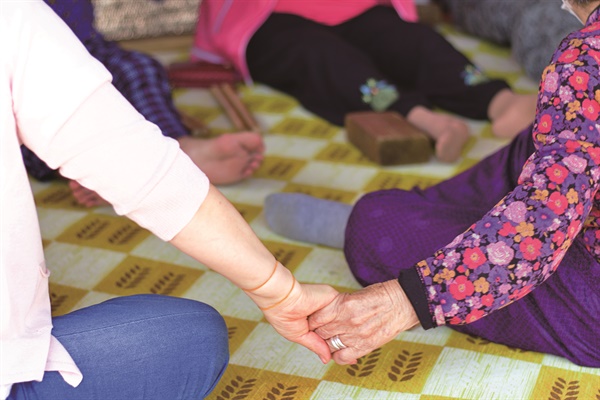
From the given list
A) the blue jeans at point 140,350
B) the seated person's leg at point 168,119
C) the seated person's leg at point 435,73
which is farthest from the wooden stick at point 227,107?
the blue jeans at point 140,350

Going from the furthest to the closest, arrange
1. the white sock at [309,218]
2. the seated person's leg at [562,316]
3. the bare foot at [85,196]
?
the bare foot at [85,196], the white sock at [309,218], the seated person's leg at [562,316]

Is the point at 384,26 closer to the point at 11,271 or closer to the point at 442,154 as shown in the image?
the point at 442,154

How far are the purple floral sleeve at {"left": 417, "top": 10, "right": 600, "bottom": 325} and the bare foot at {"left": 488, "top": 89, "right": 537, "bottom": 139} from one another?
1.07m

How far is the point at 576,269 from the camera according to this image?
1.28 meters

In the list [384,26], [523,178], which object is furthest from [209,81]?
[523,178]

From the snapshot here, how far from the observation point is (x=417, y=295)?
112 cm

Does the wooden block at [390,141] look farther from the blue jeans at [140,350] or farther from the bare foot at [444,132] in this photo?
the blue jeans at [140,350]

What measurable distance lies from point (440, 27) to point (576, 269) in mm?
2062

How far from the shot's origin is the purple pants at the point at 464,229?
4.23 ft

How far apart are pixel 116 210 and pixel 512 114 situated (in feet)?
4.90

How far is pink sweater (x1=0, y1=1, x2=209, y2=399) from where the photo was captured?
0.85 metres

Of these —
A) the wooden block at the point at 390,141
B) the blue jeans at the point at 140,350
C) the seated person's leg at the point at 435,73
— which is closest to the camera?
the blue jeans at the point at 140,350

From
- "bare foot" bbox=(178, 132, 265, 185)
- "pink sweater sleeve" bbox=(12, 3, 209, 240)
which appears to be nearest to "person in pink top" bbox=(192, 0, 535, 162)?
"bare foot" bbox=(178, 132, 265, 185)

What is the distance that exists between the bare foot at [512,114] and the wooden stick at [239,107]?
2.07ft
